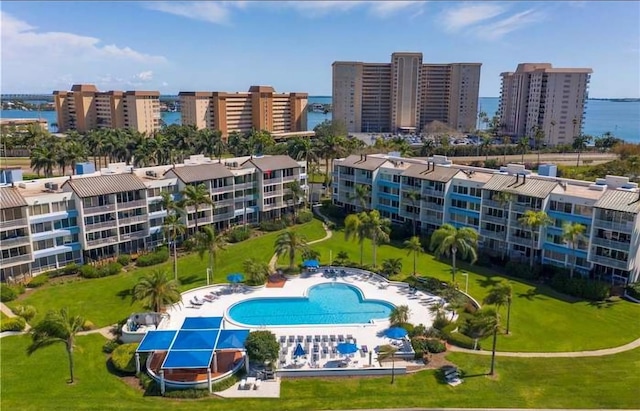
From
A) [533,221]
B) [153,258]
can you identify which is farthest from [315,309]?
[533,221]

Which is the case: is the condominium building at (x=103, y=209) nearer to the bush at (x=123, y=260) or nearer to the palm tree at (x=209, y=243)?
the bush at (x=123, y=260)

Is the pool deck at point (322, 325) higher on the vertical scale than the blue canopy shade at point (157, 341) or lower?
lower

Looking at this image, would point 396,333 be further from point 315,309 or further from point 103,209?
point 103,209

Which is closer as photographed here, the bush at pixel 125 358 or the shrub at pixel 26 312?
the bush at pixel 125 358

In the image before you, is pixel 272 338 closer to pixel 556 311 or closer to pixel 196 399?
pixel 196 399

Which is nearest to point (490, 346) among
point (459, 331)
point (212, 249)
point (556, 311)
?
point (459, 331)

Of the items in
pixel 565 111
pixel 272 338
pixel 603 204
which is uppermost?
pixel 565 111

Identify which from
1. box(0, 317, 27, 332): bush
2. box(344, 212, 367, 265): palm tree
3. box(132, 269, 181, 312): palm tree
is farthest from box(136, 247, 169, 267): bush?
box(344, 212, 367, 265): palm tree

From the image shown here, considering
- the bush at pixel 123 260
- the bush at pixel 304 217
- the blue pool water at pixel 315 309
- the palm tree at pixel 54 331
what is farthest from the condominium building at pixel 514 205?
the palm tree at pixel 54 331
